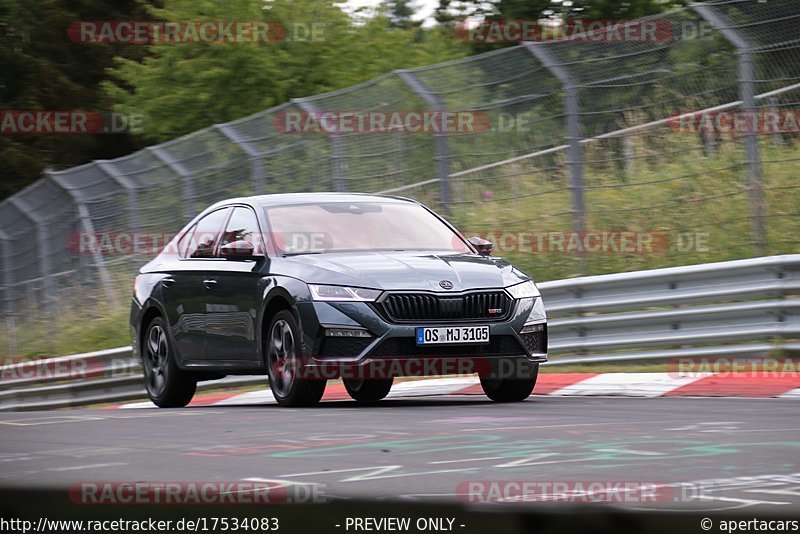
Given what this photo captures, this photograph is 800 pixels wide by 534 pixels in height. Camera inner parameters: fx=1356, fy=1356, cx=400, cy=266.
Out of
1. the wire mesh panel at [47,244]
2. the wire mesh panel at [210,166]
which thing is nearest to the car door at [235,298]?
the wire mesh panel at [210,166]

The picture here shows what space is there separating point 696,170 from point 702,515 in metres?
11.2

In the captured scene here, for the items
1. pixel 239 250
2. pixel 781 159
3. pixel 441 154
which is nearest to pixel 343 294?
pixel 239 250

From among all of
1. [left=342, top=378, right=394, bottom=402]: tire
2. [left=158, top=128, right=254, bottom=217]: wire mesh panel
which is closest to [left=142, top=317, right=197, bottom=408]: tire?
[left=342, top=378, right=394, bottom=402]: tire

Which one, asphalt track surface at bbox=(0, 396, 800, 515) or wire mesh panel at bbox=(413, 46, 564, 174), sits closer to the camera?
asphalt track surface at bbox=(0, 396, 800, 515)

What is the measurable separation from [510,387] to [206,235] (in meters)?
2.81

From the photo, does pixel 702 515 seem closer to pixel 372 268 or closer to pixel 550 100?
pixel 372 268

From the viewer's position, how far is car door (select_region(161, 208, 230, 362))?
1026 centimetres

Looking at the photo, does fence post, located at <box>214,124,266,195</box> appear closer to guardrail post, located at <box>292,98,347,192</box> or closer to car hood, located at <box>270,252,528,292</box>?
guardrail post, located at <box>292,98,347,192</box>

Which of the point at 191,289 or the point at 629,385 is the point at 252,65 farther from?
the point at 629,385

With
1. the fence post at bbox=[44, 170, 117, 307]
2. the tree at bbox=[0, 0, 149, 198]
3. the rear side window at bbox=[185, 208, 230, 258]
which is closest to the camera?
the rear side window at bbox=[185, 208, 230, 258]

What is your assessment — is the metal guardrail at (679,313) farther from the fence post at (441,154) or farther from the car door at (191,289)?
the car door at (191,289)

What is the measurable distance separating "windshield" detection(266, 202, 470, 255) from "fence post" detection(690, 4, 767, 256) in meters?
2.83

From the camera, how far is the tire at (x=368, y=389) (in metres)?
10.5

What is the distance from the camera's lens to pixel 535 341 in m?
9.16
